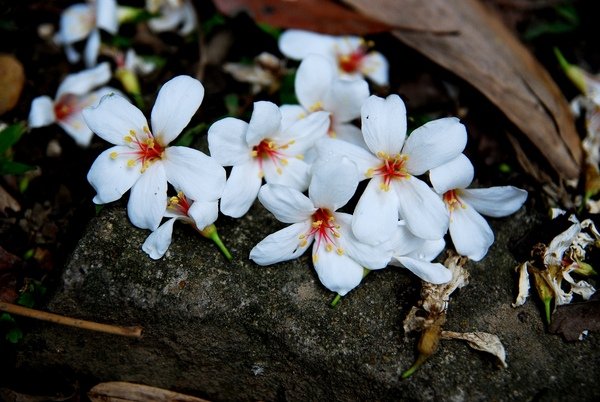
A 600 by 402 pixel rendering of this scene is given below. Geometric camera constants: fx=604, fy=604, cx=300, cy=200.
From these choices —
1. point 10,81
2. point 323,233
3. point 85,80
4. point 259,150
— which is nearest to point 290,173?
point 259,150

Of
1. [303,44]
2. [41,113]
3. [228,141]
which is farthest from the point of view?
[303,44]

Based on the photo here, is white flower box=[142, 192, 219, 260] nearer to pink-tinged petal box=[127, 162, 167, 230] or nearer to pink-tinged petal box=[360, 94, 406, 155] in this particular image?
pink-tinged petal box=[127, 162, 167, 230]

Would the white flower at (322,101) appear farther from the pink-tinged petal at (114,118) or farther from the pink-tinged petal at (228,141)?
the pink-tinged petal at (114,118)

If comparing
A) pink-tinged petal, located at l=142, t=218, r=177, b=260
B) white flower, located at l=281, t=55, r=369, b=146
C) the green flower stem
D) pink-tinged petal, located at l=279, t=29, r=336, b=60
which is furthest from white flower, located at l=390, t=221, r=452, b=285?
pink-tinged petal, located at l=279, t=29, r=336, b=60

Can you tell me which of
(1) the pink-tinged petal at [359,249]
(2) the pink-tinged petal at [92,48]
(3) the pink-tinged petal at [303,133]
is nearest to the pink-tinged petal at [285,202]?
(1) the pink-tinged petal at [359,249]

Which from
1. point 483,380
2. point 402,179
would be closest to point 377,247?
point 402,179

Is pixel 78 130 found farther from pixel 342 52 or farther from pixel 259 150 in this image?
pixel 342 52

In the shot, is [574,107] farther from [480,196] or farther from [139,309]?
[139,309]
